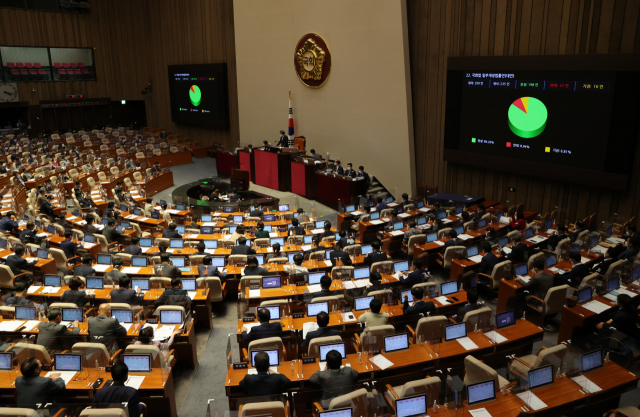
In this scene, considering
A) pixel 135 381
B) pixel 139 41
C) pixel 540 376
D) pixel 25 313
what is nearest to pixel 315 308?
pixel 135 381

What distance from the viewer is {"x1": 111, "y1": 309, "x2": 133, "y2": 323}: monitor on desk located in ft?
24.2

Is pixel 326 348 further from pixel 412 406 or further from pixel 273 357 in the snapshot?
pixel 412 406

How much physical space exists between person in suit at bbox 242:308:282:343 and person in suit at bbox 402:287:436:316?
6.79ft

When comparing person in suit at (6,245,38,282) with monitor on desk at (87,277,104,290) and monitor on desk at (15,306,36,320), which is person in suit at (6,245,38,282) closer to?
monitor on desk at (87,277,104,290)

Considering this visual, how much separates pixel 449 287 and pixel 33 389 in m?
6.26

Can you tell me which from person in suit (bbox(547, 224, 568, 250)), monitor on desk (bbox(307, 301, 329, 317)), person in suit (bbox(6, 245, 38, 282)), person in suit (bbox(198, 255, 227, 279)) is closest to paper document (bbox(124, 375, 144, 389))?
monitor on desk (bbox(307, 301, 329, 317))

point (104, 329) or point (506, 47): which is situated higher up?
point (506, 47)

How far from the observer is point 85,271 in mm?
9141

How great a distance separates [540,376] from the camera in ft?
17.9

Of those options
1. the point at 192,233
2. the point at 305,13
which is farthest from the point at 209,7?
the point at 192,233

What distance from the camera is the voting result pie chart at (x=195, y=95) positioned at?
26.0 meters

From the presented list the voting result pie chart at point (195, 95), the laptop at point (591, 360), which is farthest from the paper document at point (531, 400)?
the voting result pie chart at point (195, 95)

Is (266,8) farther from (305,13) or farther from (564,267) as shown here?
(564,267)

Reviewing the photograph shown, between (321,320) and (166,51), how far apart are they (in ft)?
87.1
